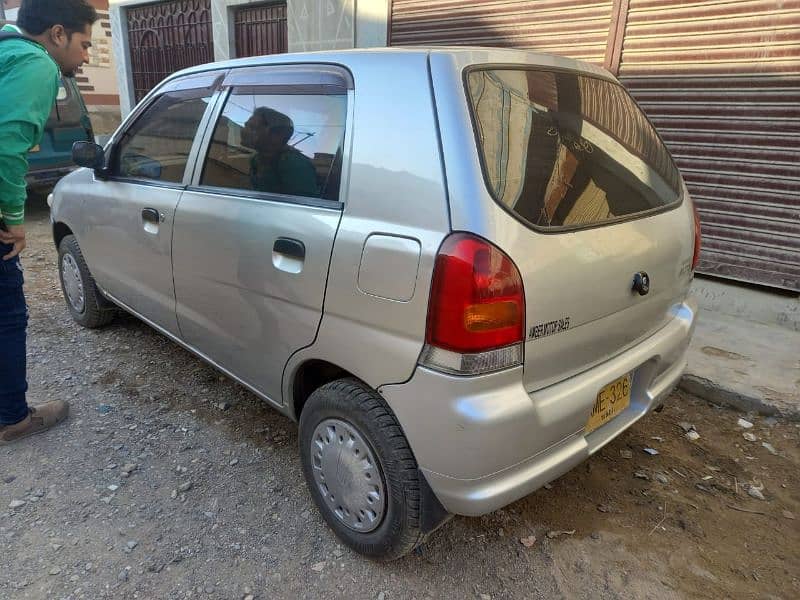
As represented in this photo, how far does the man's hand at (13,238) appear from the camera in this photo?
8.17 ft

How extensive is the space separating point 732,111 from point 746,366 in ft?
6.55

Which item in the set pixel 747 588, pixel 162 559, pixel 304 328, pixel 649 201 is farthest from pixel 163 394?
pixel 747 588

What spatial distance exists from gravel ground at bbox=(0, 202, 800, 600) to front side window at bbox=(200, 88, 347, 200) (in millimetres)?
1304

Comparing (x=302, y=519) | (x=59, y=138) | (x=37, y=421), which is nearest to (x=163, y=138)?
(x=37, y=421)

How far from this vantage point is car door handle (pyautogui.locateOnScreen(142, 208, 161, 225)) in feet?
9.49

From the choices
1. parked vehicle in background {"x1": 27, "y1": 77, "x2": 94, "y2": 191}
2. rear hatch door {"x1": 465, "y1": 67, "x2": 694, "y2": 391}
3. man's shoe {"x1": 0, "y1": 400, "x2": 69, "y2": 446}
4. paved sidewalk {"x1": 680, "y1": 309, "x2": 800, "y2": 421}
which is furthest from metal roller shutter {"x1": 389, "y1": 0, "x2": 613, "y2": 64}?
man's shoe {"x1": 0, "y1": 400, "x2": 69, "y2": 446}

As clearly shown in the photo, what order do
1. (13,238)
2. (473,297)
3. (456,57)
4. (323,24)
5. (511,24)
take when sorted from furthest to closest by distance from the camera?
(323,24), (511,24), (13,238), (456,57), (473,297)

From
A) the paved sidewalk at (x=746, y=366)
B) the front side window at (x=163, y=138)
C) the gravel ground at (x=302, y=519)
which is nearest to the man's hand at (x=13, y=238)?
the front side window at (x=163, y=138)

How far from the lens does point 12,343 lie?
2.74m

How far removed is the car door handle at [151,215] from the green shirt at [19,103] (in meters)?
0.58

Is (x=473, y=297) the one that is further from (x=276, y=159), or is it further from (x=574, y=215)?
(x=276, y=159)

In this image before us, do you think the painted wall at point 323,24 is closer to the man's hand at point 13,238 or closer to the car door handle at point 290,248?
the man's hand at point 13,238

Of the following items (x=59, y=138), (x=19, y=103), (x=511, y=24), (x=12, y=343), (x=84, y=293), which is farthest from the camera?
(x=59, y=138)

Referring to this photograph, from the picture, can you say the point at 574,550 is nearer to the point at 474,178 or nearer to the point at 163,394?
the point at 474,178
